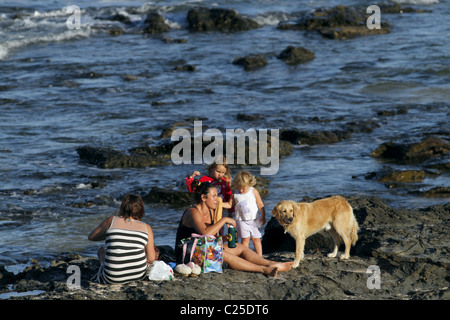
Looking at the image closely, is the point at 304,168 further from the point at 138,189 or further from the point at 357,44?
the point at 357,44

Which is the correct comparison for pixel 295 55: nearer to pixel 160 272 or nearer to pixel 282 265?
pixel 282 265

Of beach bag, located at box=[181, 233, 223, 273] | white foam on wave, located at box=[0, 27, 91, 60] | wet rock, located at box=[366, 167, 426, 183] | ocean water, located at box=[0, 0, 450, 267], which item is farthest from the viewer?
white foam on wave, located at box=[0, 27, 91, 60]

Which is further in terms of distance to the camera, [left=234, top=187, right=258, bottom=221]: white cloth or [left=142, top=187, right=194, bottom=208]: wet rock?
[left=142, top=187, right=194, bottom=208]: wet rock

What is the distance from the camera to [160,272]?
6926 millimetres

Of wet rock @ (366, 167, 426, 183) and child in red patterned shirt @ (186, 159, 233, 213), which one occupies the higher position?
child in red patterned shirt @ (186, 159, 233, 213)

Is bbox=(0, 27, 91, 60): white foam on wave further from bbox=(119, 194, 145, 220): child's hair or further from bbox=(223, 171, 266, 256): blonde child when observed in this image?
bbox=(119, 194, 145, 220): child's hair

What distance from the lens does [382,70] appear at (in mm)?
24438

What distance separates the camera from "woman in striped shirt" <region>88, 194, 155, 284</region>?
6.82 metres

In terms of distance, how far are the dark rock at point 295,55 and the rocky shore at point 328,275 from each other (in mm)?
17837

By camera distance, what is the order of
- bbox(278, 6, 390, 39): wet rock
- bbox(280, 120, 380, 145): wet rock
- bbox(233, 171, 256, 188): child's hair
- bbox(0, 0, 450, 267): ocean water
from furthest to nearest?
bbox(278, 6, 390, 39): wet rock < bbox(280, 120, 380, 145): wet rock < bbox(0, 0, 450, 267): ocean water < bbox(233, 171, 256, 188): child's hair

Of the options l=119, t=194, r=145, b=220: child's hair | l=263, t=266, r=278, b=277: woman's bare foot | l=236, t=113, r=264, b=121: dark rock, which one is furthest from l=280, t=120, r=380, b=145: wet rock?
l=119, t=194, r=145, b=220: child's hair

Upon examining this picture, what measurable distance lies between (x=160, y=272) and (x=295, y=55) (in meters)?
20.6

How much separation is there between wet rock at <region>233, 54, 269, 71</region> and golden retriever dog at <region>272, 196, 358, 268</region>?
58.2ft
